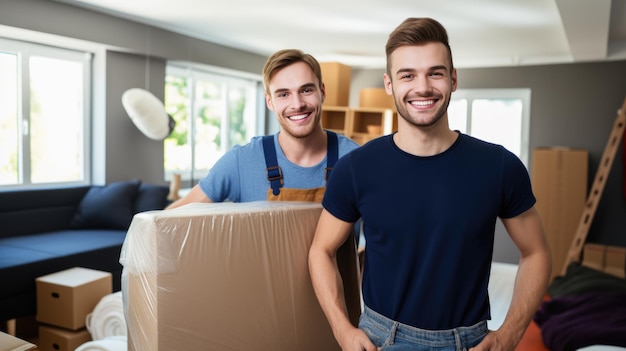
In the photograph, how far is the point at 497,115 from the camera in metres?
6.67

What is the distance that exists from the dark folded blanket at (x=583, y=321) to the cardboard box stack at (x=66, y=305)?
267 cm

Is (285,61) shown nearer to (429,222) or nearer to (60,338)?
(429,222)

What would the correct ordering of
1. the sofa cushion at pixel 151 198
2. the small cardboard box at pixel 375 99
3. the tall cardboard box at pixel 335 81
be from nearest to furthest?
the sofa cushion at pixel 151 198, the tall cardboard box at pixel 335 81, the small cardboard box at pixel 375 99

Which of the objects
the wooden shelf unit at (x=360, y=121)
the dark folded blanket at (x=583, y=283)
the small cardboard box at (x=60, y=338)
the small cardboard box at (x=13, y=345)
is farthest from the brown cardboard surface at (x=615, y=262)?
the small cardboard box at (x=13, y=345)

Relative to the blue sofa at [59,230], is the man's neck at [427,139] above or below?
above

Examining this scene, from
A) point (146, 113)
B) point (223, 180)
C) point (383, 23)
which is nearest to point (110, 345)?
point (223, 180)

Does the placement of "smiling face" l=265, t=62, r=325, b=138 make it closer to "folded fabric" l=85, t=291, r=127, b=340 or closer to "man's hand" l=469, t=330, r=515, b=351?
"man's hand" l=469, t=330, r=515, b=351

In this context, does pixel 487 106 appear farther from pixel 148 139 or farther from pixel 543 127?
pixel 148 139

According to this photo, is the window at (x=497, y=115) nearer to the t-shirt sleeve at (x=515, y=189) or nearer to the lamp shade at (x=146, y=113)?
the lamp shade at (x=146, y=113)

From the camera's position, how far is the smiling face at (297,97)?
4.72 ft

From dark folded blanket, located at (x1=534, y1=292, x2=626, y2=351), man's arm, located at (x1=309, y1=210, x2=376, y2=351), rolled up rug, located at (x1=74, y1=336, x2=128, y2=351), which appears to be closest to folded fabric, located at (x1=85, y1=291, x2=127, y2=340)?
rolled up rug, located at (x1=74, y1=336, x2=128, y2=351)

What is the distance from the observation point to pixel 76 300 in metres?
3.04

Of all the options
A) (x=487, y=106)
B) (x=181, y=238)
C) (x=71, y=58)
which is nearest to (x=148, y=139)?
(x=71, y=58)

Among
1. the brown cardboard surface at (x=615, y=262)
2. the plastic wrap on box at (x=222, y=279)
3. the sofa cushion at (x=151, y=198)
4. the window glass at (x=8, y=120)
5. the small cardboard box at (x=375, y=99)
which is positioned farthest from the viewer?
the small cardboard box at (x=375, y=99)
